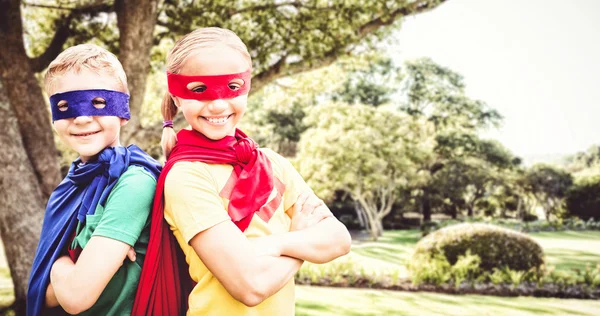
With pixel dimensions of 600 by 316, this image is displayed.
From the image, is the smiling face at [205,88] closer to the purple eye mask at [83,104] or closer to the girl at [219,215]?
the girl at [219,215]

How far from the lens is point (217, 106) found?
5.60 ft

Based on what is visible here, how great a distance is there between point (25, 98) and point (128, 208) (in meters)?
4.78

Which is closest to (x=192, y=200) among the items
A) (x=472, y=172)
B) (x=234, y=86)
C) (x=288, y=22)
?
(x=234, y=86)

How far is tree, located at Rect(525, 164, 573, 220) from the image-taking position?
2980 cm

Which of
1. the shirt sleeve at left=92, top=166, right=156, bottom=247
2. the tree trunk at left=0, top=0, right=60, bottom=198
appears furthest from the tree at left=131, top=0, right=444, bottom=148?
the shirt sleeve at left=92, top=166, right=156, bottom=247

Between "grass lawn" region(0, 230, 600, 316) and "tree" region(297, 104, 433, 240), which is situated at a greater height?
"tree" region(297, 104, 433, 240)

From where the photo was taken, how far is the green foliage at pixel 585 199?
26.2m

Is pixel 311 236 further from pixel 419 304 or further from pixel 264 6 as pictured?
pixel 419 304

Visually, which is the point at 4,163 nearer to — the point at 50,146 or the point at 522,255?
the point at 50,146

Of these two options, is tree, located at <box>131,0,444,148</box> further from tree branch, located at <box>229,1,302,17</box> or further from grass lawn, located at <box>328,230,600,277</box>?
grass lawn, located at <box>328,230,600,277</box>

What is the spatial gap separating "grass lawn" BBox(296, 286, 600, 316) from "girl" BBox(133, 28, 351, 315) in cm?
496

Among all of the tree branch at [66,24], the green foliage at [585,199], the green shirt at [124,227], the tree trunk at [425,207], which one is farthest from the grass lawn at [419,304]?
the green foliage at [585,199]

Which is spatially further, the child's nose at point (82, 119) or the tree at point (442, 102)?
the tree at point (442, 102)

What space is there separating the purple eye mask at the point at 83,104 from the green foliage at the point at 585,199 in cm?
2949
